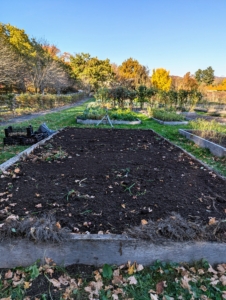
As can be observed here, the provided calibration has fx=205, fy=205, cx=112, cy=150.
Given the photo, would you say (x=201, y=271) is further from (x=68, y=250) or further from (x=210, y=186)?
(x=210, y=186)

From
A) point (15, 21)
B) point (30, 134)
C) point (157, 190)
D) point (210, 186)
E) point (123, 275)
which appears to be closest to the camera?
point (123, 275)

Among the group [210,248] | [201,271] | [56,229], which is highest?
[56,229]

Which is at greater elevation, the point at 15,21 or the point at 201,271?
the point at 15,21

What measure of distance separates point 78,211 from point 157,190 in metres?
1.21

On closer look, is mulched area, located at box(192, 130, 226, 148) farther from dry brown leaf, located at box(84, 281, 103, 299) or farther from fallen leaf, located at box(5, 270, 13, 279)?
fallen leaf, located at box(5, 270, 13, 279)

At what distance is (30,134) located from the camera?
18.9 ft

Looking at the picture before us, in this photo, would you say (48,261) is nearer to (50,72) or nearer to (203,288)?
(203,288)

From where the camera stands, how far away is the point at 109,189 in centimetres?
294

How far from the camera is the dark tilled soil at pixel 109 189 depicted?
7.50 feet

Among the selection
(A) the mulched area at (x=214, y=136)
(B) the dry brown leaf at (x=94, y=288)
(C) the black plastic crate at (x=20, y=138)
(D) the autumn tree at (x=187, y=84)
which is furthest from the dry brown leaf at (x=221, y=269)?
(D) the autumn tree at (x=187, y=84)

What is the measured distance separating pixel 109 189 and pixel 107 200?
0.33 metres

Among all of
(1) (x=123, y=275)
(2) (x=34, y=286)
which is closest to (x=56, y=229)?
(2) (x=34, y=286)

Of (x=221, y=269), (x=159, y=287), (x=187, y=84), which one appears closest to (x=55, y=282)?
(x=159, y=287)

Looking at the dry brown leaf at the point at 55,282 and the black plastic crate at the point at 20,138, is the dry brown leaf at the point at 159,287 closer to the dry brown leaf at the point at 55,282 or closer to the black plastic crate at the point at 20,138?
the dry brown leaf at the point at 55,282
